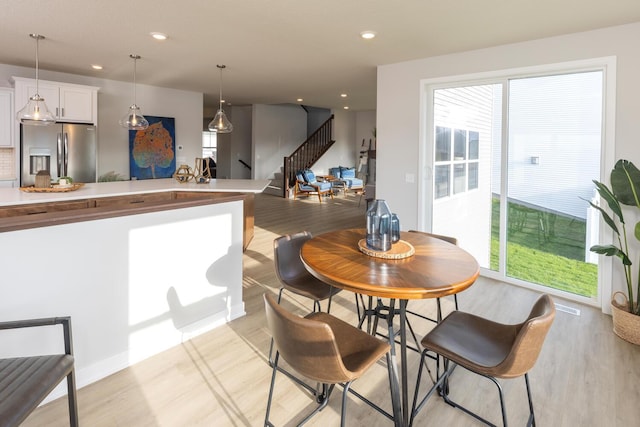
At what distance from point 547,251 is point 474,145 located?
145 cm

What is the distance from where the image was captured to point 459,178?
4668 millimetres

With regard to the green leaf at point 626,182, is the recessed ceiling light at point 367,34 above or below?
above

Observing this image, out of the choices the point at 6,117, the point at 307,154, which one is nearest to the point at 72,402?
the point at 6,117

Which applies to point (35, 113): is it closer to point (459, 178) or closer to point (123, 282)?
point (123, 282)

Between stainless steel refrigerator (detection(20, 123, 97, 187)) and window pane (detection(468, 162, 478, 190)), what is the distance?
219 inches

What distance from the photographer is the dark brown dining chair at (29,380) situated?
1.28 metres

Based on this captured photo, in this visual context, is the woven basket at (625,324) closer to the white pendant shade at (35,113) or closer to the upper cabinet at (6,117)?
the white pendant shade at (35,113)

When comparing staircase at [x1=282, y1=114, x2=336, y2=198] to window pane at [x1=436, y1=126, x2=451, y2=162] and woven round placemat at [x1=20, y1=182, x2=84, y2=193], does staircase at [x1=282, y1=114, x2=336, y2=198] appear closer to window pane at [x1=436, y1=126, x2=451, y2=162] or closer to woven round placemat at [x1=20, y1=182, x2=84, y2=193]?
window pane at [x1=436, y1=126, x2=451, y2=162]

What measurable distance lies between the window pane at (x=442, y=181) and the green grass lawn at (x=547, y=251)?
67 cm

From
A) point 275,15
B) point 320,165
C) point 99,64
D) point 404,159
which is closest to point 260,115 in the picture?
point 320,165

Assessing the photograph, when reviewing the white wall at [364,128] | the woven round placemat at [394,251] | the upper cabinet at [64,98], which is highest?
the white wall at [364,128]

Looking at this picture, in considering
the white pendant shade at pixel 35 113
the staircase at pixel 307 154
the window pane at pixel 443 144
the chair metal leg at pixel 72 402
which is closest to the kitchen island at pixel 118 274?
the chair metal leg at pixel 72 402

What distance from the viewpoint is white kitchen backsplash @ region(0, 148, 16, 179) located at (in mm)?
5363

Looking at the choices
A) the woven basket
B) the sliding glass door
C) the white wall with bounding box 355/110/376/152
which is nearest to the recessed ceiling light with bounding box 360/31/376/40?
the sliding glass door
